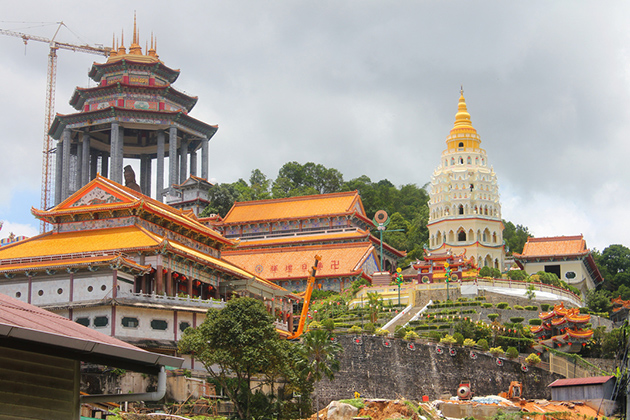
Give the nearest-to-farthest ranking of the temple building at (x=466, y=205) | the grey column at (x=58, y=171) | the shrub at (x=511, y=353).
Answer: the shrub at (x=511, y=353) → the temple building at (x=466, y=205) → the grey column at (x=58, y=171)

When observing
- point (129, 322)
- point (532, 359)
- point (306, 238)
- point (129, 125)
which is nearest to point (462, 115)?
point (306, 238)

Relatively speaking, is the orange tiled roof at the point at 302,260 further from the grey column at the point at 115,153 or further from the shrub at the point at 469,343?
the shrub at the point at 469,343

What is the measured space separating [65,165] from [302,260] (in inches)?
1404

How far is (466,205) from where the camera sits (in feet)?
318

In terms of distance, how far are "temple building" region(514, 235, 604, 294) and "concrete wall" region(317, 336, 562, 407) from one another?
133ft

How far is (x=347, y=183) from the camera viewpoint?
415ft

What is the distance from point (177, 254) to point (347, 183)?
75370 mm

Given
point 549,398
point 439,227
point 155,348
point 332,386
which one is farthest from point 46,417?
point 439,227

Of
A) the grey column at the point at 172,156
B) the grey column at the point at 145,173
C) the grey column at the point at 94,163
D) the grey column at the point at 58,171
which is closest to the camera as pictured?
the grey column at the point at 172,156

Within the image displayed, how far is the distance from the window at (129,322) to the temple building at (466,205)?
52.7 metres

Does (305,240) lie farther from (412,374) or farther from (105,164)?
(412,374)

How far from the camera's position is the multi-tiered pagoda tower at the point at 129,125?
3996 inches

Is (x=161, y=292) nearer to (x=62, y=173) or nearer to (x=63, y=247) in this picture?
(x=63, y=247)

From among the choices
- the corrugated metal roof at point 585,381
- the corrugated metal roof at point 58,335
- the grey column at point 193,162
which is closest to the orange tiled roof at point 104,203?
the corrugated metal roof at point 585,381
